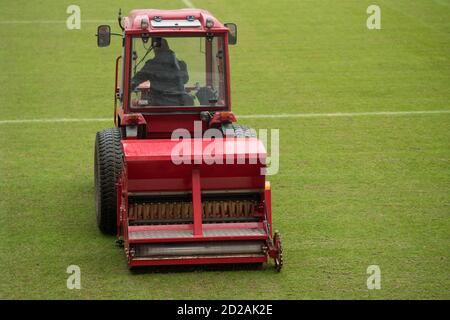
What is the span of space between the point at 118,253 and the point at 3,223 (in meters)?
1.78

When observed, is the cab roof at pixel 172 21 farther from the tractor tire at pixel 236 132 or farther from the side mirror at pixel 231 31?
the tractor tire at pixel 236 132

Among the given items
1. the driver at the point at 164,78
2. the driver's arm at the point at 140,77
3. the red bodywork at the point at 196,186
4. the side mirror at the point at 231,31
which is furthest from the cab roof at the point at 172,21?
the red bodywork at the point at 196,186

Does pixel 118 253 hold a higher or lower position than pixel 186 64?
lower

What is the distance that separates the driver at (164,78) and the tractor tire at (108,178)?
655mm

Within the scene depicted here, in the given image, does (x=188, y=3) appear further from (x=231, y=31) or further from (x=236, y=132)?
(x=236, y=132)

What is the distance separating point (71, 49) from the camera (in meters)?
23.5

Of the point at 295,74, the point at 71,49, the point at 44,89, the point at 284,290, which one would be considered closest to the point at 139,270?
the point at 284,290

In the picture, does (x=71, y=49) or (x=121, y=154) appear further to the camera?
(x=71, y=49)

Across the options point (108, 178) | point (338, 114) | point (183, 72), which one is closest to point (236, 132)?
point (183, 72)

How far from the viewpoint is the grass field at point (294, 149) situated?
10750 millimetres

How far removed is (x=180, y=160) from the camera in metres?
10.8

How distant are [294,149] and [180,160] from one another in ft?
17.9

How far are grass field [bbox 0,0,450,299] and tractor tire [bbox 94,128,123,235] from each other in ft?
0.75

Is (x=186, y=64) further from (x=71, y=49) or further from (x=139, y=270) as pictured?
(x=71, y=49)
